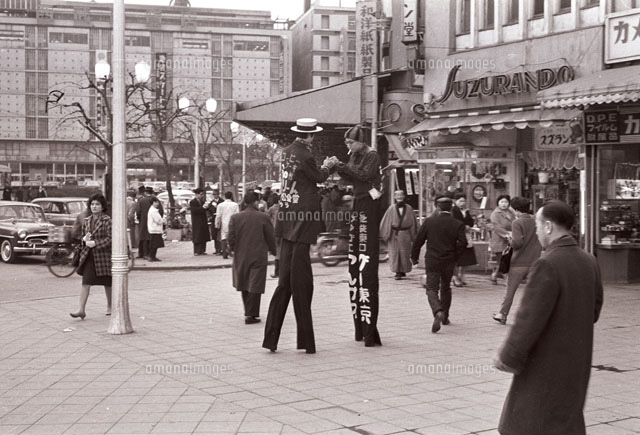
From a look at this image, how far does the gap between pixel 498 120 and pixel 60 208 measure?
14.0 meters

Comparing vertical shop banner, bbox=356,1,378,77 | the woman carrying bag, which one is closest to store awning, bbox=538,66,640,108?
the woman carrying bag

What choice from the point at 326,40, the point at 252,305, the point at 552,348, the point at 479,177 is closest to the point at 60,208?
the point at 479,177

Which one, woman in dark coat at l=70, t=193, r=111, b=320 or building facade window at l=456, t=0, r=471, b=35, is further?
building facade window at l=456, t=0, r=471, b=35

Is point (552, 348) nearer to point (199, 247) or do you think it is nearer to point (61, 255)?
point (61, 255)

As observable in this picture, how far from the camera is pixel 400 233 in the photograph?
15.9m

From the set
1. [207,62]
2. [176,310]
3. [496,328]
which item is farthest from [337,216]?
[207,62]

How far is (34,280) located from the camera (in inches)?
693

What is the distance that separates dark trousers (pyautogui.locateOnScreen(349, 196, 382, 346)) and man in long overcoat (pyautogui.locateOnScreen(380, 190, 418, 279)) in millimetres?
6798

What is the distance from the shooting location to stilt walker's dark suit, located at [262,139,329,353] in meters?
8.56

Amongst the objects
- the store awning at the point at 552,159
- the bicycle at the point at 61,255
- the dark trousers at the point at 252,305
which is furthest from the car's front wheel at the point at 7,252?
the store awning at the point at 552,159

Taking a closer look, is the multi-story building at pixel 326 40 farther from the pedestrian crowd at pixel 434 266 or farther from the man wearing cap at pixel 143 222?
the pedestrian crowd at pixel 434 266

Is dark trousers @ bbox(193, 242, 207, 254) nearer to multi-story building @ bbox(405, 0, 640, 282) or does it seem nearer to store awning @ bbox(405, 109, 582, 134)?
multi-story building @ bbox(405, 0, 640, 282)

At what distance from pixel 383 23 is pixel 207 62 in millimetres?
61382

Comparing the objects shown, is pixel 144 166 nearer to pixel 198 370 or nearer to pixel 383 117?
pixel 383 117
